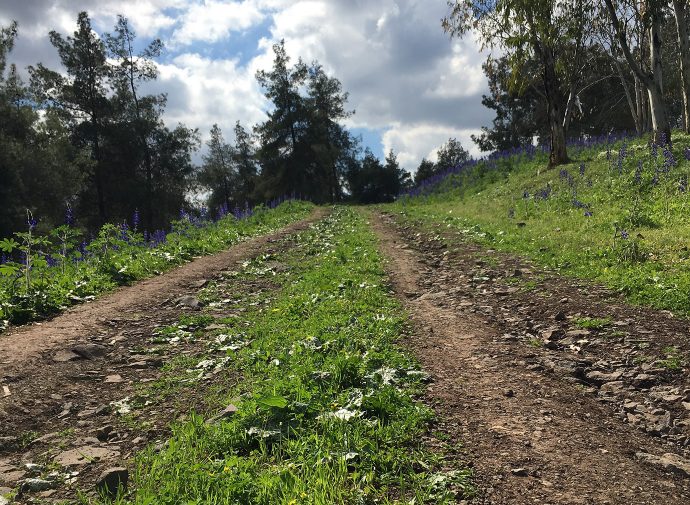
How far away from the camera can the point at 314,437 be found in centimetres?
370

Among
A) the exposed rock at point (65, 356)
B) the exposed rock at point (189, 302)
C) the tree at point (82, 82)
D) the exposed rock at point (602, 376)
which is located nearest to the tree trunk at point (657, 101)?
the exposed rock at point (602, 376)

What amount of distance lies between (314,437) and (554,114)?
917 inches

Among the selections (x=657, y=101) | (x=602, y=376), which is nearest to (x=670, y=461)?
(x=602, y=376)

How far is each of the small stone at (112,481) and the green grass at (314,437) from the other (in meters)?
0.12

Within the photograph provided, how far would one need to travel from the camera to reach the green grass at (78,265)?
8.03 metres

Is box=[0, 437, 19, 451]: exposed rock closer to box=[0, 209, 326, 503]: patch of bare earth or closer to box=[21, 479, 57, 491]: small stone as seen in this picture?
box=[0, 209, 326, 503]: patch of bare earth

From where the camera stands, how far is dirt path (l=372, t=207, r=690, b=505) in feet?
10.3

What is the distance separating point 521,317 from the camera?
23.5 feet

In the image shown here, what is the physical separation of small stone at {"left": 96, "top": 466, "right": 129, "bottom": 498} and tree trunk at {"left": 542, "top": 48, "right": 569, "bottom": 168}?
2371 centimetres

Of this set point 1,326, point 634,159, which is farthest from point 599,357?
point 634,159

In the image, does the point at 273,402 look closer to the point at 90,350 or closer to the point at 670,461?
the point at 670,461

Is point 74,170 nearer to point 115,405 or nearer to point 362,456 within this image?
point 115,405

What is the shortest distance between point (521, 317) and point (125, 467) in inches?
229

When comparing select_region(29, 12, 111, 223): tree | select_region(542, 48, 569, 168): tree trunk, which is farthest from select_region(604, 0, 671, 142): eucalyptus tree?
select_region(29, 12, 111, 223): tree
